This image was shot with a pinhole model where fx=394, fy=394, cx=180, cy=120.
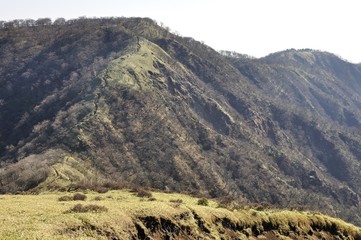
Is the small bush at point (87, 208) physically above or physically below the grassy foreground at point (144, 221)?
above

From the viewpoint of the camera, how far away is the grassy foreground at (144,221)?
30844 millimetres

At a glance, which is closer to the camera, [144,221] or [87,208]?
[87,208]

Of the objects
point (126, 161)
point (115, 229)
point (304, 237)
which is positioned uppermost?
point (115, 229)

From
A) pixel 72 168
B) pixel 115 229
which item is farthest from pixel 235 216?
pixel 72 168

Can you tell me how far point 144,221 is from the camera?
129ft

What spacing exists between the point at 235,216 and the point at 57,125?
494 feet

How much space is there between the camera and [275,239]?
5322cm

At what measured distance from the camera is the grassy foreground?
101 feet

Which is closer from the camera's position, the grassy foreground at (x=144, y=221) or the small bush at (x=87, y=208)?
the grassy foreground at (x=144, y=221)

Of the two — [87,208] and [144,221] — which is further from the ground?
[87,208]

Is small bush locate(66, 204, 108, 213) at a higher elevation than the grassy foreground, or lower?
higher

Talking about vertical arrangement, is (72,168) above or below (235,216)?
below

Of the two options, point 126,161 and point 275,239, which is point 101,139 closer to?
point 126,161

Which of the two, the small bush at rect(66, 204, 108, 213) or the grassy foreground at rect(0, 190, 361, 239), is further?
the small bush at rect(66, 204, 108, 213)
